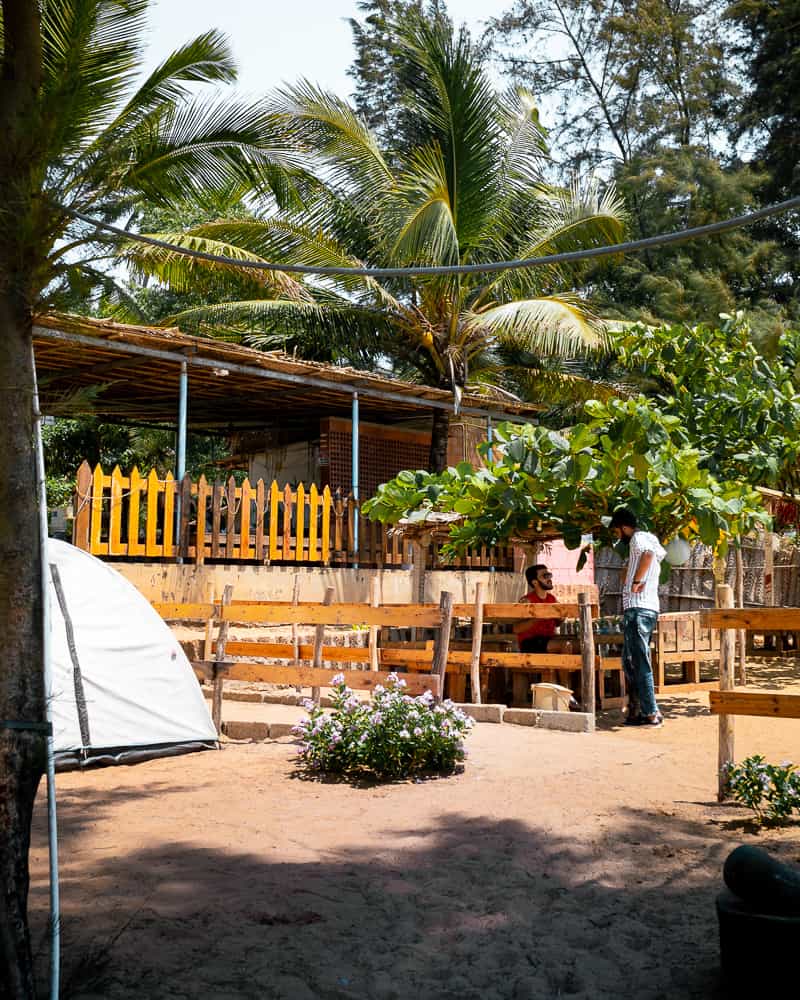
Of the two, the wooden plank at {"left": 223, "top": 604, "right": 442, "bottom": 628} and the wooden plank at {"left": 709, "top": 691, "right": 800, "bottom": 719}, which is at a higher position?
the wooden plank at {"left": 223, "top": 604, "right": 442, "bottom": 628}

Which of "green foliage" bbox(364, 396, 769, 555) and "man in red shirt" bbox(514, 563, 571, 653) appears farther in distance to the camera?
"man in red shirt" bbox(514, 563, 571, 653)

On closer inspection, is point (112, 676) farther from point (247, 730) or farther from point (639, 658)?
point (639, 658)

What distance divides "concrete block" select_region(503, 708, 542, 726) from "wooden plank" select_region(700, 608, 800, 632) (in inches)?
125

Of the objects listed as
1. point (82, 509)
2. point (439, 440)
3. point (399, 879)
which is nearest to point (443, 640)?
point (399, 879)

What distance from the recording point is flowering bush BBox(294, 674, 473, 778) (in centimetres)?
727

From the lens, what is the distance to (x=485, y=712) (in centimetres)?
966

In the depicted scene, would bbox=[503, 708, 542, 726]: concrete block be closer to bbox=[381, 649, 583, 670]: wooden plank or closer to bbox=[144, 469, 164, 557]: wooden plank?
bbox=[381, 649, 583, 670]: wooden plank

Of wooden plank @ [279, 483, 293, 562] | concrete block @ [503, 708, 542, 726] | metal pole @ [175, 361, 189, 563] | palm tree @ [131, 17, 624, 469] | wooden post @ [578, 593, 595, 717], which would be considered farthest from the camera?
palm tree @ [131, 17, 624, 469]

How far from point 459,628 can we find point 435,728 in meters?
6.54

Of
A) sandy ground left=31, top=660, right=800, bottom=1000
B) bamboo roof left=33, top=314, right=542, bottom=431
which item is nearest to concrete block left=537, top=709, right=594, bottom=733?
sandy ground left=31, top=660, right=800, bottom=1000

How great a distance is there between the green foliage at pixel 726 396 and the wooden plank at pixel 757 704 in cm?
549

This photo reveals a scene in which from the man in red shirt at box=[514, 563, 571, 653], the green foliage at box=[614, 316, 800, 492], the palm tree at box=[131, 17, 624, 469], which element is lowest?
the man in red shirt at box=[514, 563, 571, 653]

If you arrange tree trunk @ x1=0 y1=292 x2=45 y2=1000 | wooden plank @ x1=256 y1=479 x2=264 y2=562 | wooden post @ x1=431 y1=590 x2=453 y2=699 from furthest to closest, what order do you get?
wooden plank @ x1=256 y1=479 x2=264 y2=562 < wooden post @ x1=431 y1=590 x2=453 y2=699 < tree trunk @ x1=0 y1=292 x2=45 y2=1000

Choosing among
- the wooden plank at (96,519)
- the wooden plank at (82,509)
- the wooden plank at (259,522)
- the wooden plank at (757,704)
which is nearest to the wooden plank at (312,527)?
the wooden plank at (259,522)
